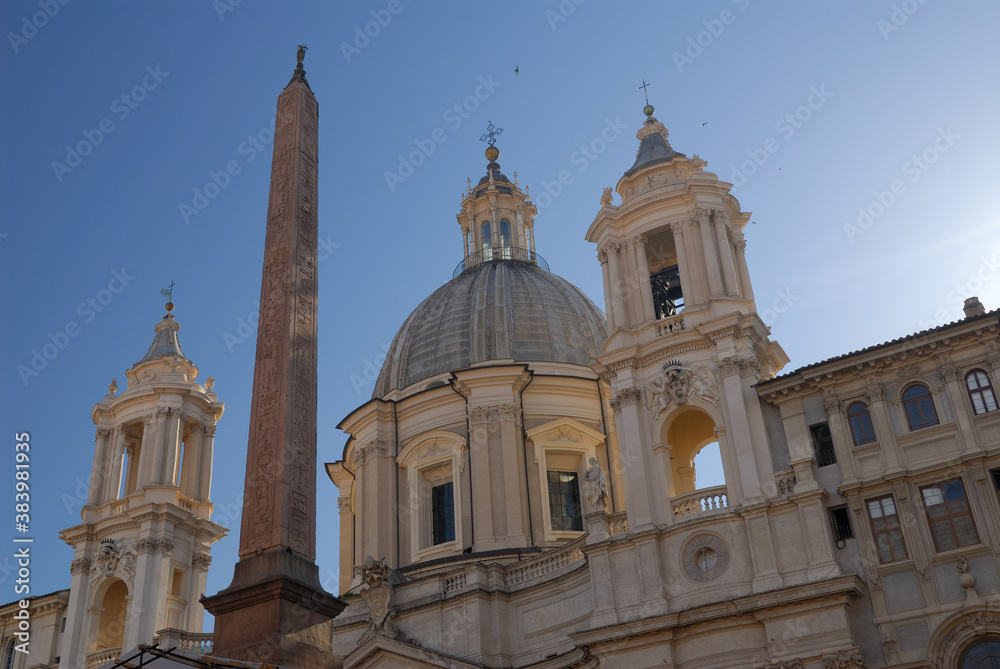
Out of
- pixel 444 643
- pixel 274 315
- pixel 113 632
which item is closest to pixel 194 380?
pixel 113 632

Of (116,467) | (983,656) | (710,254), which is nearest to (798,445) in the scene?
(983,656)

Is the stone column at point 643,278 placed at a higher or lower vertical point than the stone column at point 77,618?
higher

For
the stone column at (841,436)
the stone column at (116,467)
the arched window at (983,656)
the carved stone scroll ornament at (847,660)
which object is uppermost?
the stone column at (116,467)

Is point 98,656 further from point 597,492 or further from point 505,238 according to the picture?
point 505,238

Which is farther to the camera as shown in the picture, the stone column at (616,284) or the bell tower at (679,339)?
the stone column at (616,284)

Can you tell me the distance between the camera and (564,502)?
3575 cm

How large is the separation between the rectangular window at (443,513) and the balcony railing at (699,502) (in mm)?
10931

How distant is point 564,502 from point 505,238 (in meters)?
14.1

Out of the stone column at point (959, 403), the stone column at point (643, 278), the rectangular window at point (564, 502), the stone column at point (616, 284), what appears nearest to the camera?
the stone column at point (959, 403)

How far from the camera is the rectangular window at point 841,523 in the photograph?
2414 cm

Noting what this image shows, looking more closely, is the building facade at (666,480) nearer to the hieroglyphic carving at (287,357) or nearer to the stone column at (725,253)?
the stone column at (725,253)

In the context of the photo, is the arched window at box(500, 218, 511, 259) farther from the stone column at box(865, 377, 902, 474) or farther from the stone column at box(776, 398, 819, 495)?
the stone column at box(865, 377, 902, 474)

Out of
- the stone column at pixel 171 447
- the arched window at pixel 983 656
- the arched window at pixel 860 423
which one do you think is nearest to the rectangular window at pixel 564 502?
the arched window at pixel 860 423

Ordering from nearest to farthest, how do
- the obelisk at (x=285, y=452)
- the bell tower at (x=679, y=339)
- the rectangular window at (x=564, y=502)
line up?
the obelisk at (x=285, y=452) → the bell tower at (x=679, y=339) → the rectangular window at (x=564, y=502)
